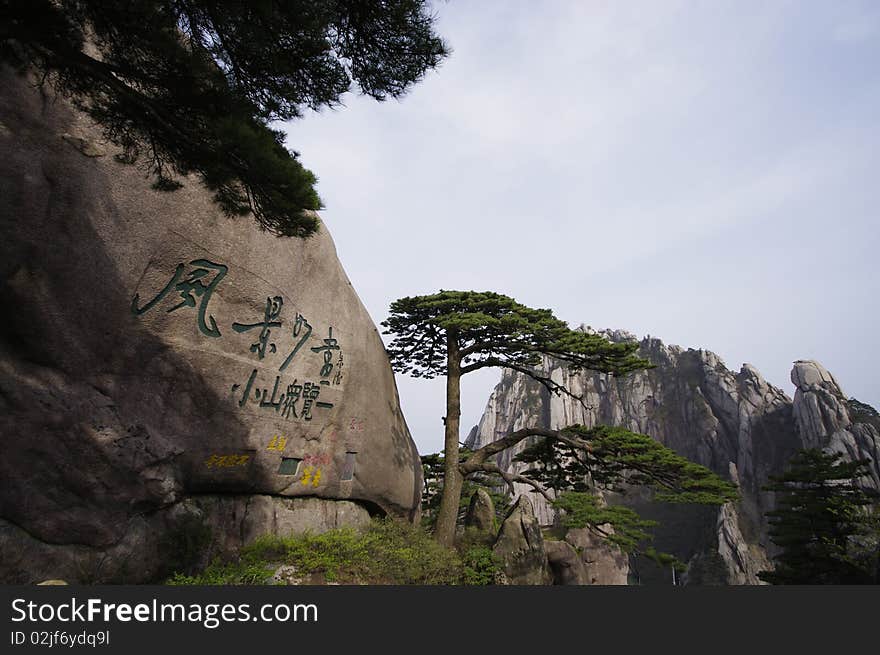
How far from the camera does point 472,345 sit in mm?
10109

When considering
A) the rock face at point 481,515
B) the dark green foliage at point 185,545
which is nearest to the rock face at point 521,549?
the rock face at point 481,515

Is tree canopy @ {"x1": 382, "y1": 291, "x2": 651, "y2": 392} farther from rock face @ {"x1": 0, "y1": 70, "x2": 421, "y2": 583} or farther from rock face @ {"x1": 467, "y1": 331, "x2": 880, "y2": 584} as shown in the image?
rock face @ {"x1": 467, "y1": 331, "x2": 880, "y2": 584}

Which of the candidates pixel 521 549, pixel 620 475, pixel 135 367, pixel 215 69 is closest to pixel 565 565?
pixel 521 549

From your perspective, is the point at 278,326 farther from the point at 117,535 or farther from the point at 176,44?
the point at 176,44

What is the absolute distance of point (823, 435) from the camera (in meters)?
30.4

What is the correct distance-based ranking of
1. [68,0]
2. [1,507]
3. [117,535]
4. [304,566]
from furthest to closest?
[304,566]
[117,535]
[1,507]
[68,0]

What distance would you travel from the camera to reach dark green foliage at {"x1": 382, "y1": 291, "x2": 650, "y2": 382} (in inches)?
348

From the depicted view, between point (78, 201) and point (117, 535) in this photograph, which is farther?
point (117, 535)

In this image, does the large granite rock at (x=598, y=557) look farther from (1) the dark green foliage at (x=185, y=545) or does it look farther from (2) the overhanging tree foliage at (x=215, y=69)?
(2) the overhanging tree foliage at (x=215, y=69)

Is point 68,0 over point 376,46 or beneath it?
beneath

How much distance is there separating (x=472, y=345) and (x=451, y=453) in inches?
99.6

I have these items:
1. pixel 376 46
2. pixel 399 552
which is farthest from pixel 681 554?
pixel 376 46

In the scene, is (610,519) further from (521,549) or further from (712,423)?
(712,423)

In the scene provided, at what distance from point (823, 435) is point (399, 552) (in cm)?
3695
